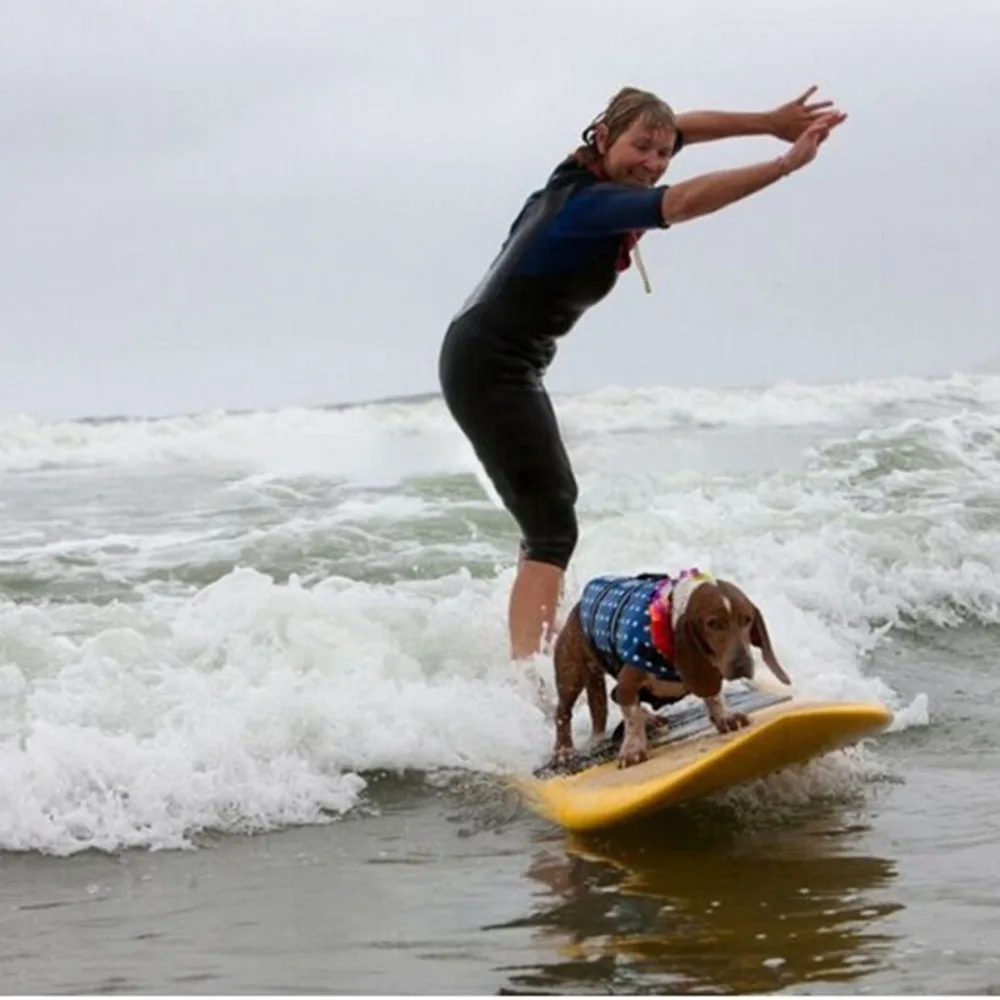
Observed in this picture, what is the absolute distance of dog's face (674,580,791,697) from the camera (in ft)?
13.5

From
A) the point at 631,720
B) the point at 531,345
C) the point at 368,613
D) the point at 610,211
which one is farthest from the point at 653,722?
the point at 368,613

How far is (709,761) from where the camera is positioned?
4.10 metres

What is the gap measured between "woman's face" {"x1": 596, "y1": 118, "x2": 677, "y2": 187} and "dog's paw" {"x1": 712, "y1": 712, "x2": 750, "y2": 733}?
161 cm

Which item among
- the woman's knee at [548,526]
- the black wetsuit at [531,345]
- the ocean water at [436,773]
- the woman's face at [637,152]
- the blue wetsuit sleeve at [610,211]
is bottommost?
the ocean water at [436,773]

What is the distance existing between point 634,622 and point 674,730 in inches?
21.7

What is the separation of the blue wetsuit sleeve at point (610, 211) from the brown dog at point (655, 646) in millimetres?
974

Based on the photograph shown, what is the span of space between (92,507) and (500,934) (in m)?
9.92

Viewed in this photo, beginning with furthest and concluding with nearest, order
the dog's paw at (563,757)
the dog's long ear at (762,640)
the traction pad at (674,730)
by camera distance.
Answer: the dog's paw at (563,757), the traction pad at (674,730), the dog's long ear at (762,640)

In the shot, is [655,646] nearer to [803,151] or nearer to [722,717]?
[722,717]

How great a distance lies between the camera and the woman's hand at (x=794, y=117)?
486cm

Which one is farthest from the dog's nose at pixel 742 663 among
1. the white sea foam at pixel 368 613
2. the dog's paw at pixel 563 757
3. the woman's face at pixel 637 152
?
the woman's face at pixel 637 152

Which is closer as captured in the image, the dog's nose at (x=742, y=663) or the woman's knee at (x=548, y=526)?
the dog's nose at (x=742, y=663)

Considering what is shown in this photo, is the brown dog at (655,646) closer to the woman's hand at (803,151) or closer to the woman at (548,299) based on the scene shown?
the woman at (548,299)

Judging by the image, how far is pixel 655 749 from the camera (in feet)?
15.0
